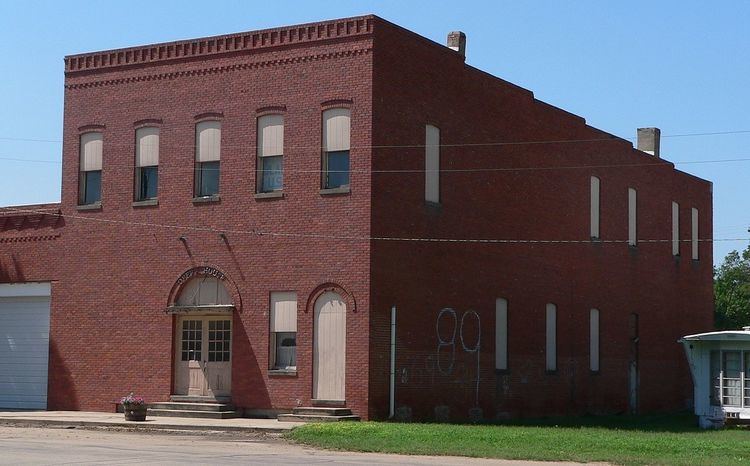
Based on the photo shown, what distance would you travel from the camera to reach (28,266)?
3703 centimetres

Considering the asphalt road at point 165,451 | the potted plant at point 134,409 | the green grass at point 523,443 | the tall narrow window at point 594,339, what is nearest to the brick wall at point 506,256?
the tall narrow window at point 594,339

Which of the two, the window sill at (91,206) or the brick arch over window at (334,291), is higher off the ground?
the window sill at (91,206)

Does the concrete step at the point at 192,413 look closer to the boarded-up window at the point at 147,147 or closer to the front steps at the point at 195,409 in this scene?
the front steps at the point at 195,409

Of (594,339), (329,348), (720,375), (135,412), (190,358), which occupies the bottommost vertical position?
(135,412)

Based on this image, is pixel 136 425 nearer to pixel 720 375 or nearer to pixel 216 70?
pixel 216 70

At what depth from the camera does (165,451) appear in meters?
23.1

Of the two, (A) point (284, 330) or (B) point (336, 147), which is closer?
(B) point (336, 147)

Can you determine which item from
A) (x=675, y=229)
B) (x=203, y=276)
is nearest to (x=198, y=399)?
(x=203, y=276)

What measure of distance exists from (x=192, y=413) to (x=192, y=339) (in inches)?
92.0

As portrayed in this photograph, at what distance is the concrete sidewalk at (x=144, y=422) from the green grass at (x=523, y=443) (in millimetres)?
1682

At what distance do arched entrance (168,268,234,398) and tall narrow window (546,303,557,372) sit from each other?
11987 mm

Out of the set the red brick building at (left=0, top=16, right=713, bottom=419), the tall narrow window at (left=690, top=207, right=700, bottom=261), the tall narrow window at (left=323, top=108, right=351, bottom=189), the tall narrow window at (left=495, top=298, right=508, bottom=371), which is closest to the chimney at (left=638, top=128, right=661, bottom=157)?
the tall narrow window at (left=690, top=207, right=700, bottom=261)

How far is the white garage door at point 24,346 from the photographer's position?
1441 inches

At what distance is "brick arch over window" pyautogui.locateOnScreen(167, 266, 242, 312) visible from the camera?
3273 centimetres
